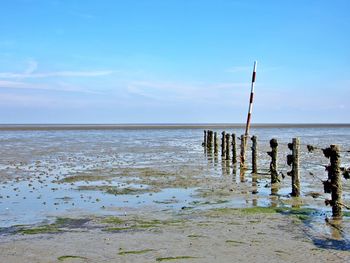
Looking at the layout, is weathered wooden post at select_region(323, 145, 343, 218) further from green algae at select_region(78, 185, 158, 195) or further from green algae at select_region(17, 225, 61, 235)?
green algae at select_region(78, 185, 158, 195)

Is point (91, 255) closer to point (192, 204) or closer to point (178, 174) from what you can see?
point (192, 204)

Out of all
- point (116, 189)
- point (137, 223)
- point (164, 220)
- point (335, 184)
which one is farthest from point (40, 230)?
point (335, 184)

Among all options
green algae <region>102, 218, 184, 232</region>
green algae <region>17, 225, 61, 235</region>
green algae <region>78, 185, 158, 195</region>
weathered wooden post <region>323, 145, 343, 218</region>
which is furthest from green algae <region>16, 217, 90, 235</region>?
weathered wooden post <region>323, 145, 343, 218</region>

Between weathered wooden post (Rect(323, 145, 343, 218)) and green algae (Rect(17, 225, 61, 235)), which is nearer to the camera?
green algae (Rect(17, 225, 61, 235))

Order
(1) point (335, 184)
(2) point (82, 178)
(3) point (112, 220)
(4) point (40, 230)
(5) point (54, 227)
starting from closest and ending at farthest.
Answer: (4) point (40, 230)
(5) point (54, 227)
(3) point (112, 220)
(1) point (335, 184)
(2) point (82, 178)

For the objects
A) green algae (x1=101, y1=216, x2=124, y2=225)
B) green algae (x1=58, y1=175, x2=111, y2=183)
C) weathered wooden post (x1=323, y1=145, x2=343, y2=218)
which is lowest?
green algae (x1=58, y1=175, x2=111, y2=183)

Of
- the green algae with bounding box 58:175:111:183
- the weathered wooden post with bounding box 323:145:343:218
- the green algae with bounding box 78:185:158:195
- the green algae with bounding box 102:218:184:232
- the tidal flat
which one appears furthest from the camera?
the green algae with bounding box 58:175:111:183

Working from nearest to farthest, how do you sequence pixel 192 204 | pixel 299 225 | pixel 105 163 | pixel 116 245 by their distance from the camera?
pixel 116 245 < pixel 299 225 < pixel 192 204 < pixel 105 163

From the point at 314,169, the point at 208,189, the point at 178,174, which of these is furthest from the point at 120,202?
the point at 314,169

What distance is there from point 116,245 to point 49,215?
3466mm

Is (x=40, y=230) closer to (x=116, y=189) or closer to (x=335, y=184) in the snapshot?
(x=116, y=189)

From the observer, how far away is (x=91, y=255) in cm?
756

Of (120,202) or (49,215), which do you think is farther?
(120,202)

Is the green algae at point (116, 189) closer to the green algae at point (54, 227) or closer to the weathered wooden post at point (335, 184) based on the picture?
the green algae at point (54, 227)
